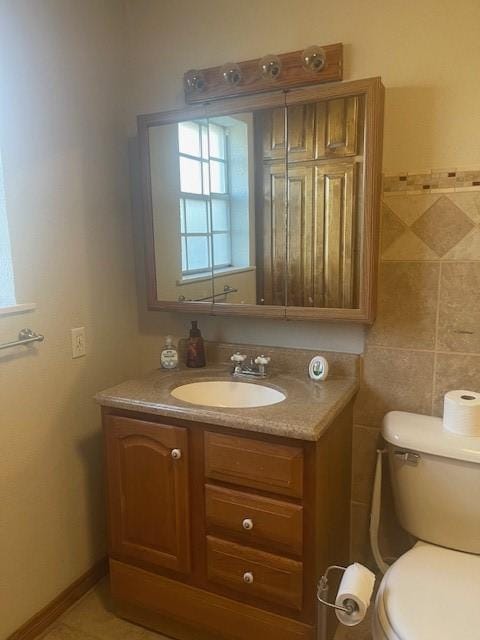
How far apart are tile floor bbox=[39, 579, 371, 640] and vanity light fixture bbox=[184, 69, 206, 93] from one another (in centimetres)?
198

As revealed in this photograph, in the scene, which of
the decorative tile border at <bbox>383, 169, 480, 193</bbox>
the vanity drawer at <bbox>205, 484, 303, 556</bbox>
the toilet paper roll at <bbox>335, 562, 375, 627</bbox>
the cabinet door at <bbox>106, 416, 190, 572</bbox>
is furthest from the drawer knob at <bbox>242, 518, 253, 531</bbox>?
the decorative tile border at <bbox>383, 169, 480, 193</bbox>

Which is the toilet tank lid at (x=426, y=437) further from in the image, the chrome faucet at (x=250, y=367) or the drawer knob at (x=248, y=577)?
the drawer knob at (x=248, y=577)

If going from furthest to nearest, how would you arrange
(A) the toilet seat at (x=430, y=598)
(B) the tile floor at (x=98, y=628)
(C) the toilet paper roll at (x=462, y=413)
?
(B) the tile floor at (x=98, y=628), (C) the toilet paper roll at (x=462, y=413), (A) the toilet seat at (x=430, y=598)

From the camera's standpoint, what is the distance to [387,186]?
158cm

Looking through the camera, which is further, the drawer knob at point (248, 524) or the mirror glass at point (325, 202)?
the mirror glass at point (325, 202)

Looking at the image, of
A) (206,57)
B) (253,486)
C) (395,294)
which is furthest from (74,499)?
(206,57)

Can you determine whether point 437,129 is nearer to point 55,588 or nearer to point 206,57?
point 206,57

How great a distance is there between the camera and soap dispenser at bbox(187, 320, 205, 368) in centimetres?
187

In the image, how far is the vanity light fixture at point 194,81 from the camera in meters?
1.75

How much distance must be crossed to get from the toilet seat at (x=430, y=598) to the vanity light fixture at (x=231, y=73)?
1.64m

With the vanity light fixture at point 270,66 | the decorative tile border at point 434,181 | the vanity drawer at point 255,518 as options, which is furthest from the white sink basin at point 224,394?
the vanity light fixture at point 270,66

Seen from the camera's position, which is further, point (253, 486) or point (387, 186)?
point (387, 186)

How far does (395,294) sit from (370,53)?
2.61 feet

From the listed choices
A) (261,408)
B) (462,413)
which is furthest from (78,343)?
(462,413)
